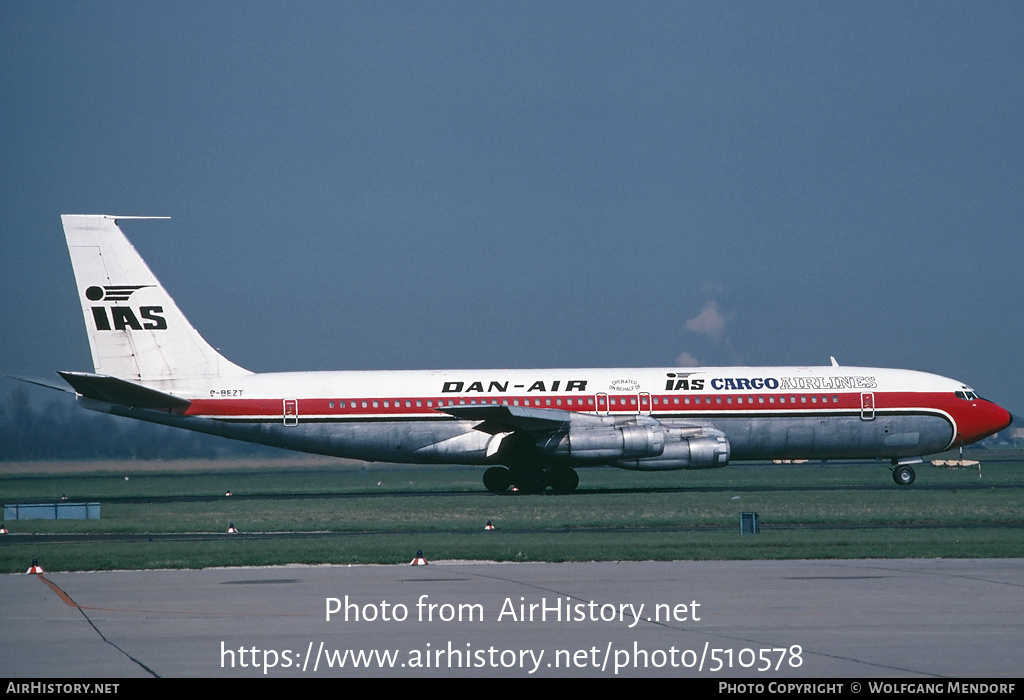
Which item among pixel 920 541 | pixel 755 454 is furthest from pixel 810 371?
pixel 920 541

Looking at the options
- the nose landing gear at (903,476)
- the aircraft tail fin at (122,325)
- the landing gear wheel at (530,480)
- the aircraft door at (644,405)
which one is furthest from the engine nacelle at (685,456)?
the aircraft tail fin at (122,325)

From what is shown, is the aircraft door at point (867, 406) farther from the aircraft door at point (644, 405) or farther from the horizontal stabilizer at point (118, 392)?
the horizontal stabilizer at point (118, 392)

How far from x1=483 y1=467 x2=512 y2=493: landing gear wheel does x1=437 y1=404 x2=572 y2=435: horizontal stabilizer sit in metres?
1.94

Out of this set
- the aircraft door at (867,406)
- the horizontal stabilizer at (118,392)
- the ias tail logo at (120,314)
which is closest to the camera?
the horizontal stabilizer at (118,392)

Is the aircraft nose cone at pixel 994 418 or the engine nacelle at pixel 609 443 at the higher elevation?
the aircraft nose cone at pixel 994 418

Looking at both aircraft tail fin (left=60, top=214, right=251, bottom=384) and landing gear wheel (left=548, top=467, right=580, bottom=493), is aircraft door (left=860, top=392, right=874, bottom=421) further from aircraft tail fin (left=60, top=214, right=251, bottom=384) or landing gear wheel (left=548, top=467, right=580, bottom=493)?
aircraft tail fin (left=60, top=214, right=251, bottom=384)

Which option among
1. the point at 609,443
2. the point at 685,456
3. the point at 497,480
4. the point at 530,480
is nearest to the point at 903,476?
the point at 685,456

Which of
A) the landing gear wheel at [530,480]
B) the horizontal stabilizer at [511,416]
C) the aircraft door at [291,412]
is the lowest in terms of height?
the landing gear wheel at [530,480]

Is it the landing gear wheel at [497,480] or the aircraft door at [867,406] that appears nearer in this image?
the landing gear wheel at [497,480]

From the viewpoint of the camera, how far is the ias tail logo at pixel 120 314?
139ft

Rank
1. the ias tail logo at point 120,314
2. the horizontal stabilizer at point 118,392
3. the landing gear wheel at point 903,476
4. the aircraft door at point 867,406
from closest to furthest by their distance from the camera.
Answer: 1. the horizontal stabilizer at point 118,392
2. the ias tail logo at point 120,314
3. the aircraft door at point 867,406
4. the landing gear wheel at point 903,476

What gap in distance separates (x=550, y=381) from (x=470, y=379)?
2.81 m

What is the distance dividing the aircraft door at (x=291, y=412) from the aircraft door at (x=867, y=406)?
20040mm

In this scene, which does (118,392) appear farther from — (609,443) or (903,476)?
(903,476)
